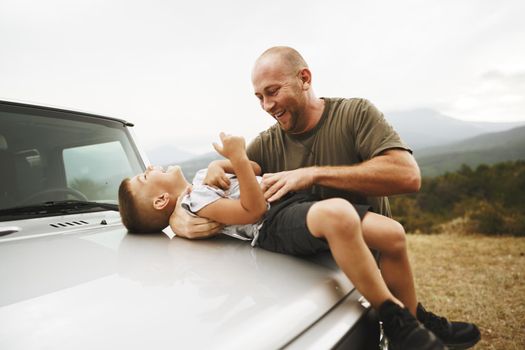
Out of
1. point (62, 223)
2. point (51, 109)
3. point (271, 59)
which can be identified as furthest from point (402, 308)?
point (51, 109)

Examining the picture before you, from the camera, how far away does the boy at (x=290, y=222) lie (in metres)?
A: 1.07

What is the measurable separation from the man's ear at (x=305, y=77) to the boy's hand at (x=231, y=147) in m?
0.86

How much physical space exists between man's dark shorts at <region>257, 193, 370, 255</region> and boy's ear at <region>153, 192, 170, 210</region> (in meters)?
Result: 0.54

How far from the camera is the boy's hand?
137cm

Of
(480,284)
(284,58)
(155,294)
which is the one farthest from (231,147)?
(480,284)

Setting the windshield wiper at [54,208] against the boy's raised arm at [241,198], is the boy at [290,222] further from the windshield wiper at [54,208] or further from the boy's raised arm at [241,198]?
the windshield wiper at [54,208]

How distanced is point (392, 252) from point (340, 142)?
0.85 m

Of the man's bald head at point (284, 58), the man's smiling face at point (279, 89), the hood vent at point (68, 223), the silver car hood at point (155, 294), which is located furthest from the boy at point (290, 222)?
the man's bald head at point (284, 58)

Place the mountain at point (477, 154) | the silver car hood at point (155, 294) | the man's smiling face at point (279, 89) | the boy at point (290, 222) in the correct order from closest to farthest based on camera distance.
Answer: the silver car hood at point (155, 294)
the boy at point (290, 222)
the man's smiling face at point (279, 89)
the mountain at point (477, 154)

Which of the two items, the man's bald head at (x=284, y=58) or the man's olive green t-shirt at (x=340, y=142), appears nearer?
the man's olive green t-shirt at (x=340, y=142)

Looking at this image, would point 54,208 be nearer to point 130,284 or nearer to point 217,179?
point 217,179

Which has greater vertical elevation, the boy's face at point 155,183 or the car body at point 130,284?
the boy's face at point 155,183

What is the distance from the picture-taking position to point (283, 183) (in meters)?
1.54

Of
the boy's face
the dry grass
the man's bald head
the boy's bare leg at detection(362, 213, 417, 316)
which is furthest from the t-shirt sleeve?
the dry grass
